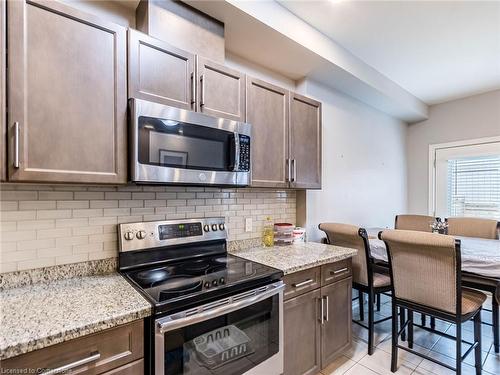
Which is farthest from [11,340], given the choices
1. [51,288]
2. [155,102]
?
[155,102]

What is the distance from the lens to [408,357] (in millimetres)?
2201

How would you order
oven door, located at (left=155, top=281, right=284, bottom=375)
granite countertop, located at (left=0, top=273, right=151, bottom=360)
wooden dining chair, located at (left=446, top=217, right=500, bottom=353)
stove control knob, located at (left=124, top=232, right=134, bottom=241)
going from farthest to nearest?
wooden dining chair, located at (left=446, top=217, right=500, bottom=353) < stove control knob, located at (left=124, top=232, right=134, bottom=241) < oven door, located at (left=155, top=281, right=284, bottom=375) < granite countertop, located at (left=0, top=273, right=151, bottom=360)

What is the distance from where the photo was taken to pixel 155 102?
1490mm

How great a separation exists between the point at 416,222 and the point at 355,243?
4.65 ft

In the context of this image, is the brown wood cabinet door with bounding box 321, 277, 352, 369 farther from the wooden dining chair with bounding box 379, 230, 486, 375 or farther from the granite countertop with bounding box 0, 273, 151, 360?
the granite countertop with bounding box 0, 273, 151, 360

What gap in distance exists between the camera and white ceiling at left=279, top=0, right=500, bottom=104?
205 centimetres

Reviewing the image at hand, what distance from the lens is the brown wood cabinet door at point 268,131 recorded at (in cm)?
201

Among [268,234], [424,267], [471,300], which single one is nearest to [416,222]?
[471,300]

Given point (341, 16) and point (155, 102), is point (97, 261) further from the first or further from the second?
point (341, 16)

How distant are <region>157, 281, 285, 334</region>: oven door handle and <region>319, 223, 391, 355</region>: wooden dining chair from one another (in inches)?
37.3

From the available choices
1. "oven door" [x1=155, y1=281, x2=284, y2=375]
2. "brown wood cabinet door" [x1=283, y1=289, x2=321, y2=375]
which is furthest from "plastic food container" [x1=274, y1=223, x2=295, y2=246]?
"oven door" [x1=155, y1=281, x2=284, y2=375]

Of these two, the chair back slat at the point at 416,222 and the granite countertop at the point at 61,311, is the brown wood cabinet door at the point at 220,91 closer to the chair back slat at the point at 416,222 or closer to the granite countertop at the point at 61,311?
the granite countertop at the point at 61,311

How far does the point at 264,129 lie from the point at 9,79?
147 cm

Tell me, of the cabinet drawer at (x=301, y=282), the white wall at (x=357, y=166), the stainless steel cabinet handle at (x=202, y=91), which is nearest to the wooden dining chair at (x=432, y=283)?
the cabinet drawer at (x=301, y=282)
